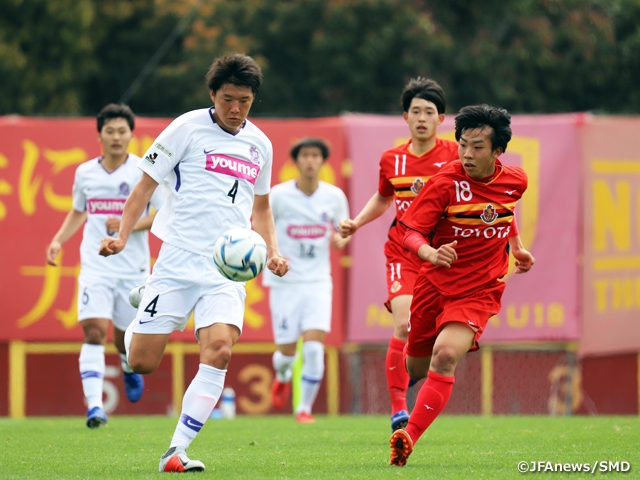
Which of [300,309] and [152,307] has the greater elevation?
[300,309]

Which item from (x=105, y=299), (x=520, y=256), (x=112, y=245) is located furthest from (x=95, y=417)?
(x=520, y=256)

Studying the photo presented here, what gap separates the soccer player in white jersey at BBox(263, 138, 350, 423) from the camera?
1142 cm

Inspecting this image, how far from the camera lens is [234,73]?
257 inches

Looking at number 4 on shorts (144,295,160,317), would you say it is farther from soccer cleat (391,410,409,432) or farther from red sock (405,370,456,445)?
soccer cleat (391,410,409,432)

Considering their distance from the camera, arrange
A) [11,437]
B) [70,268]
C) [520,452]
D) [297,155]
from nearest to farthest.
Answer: [520,452] < [11,437] < [297,155] < [70,268]

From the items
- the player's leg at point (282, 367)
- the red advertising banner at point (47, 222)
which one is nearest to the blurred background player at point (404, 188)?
the player's leg at point (282, 367)

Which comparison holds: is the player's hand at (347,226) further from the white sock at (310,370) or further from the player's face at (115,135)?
the white sock at (310,370)

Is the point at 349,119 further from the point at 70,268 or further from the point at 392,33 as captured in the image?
the point at 392,33

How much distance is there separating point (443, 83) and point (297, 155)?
10.9 metres

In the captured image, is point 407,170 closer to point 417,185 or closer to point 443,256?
point 417,185

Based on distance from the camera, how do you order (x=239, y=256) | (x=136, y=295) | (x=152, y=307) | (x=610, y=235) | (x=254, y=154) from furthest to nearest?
(x=610, y=235)
(x=136, y=295)
(x=254, y=154)
(x=152, y=307)
(x=239, y=256)

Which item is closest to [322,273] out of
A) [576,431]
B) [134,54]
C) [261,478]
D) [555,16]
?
[576,431]

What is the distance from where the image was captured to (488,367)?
48.7 ft

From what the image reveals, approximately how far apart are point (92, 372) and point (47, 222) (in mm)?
5060
